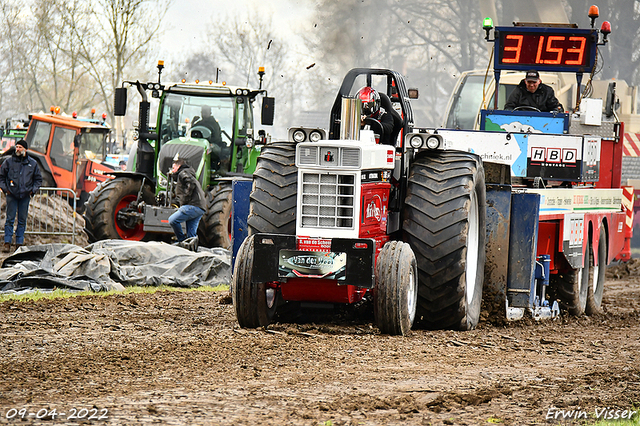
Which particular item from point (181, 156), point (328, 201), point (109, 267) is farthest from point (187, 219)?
point (328, 201)

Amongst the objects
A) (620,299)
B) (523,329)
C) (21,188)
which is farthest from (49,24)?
(523,329)

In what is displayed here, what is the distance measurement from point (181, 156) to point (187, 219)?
61.9 inches

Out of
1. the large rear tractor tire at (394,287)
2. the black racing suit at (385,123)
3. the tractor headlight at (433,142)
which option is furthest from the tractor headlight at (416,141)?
the large rear tractor tire at (394,287)

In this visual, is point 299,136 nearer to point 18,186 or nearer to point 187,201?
point 187,201

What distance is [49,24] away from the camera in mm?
35969

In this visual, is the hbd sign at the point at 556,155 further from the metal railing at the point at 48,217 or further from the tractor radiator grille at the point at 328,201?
the metal railing at the point at 48,217

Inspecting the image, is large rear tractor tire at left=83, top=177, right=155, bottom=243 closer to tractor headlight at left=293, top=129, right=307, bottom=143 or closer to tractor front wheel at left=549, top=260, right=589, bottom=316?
tractor front wheel at left=549, top=260, right=589, bottom=316

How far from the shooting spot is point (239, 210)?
9.13 meters

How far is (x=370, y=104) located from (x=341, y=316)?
80.8 inches

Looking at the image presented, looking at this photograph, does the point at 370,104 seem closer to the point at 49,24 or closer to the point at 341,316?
the point at 341,316

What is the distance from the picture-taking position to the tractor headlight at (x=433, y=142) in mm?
7875

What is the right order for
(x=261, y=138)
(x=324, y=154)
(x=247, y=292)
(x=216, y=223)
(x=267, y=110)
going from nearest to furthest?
(x=324, y=154)
(x=247, y=292)
(x=216, y=223)
(x=267, y=110)
(x=261, y=138)

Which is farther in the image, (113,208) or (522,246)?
(113,208)

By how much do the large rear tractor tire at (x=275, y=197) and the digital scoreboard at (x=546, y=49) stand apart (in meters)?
5.53
